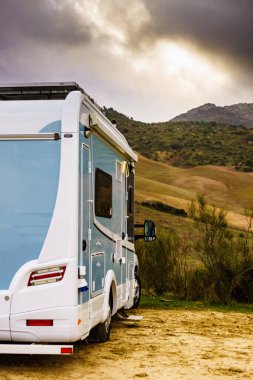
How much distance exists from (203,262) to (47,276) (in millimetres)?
8555

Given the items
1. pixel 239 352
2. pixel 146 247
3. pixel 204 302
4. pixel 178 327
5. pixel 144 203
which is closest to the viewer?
pixel 239 352

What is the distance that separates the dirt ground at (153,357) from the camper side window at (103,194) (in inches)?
67.0

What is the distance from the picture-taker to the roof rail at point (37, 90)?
7219 millimetres

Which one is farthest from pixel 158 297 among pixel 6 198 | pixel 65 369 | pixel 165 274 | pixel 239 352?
pixel 6 198

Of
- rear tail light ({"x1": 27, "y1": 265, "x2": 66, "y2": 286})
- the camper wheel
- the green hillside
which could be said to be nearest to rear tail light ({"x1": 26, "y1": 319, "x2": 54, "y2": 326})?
rear tail light ({"x1": 27, "y1": 265, "x2": 66, "y2": 286})

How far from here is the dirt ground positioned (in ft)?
21.2

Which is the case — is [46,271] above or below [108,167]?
below

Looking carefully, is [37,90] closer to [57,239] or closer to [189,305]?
[57,239]

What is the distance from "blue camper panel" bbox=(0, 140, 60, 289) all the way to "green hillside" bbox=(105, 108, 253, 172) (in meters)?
64.4

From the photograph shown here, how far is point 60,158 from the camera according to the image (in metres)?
6.20

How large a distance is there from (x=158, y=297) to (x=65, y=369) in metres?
7.63

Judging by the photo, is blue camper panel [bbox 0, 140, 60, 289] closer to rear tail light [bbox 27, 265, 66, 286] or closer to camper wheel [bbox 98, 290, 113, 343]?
rear tail light [bbox 27, 265, 66, 286]

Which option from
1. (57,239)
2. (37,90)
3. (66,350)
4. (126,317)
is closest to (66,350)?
(66,350)

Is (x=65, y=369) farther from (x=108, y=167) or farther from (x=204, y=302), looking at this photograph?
(x=204, y=302)
